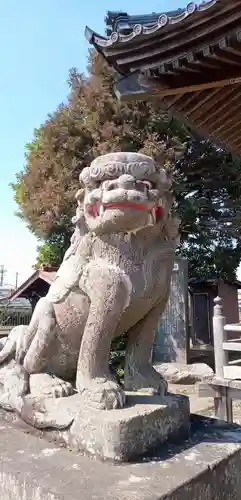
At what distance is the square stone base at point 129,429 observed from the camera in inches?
54.4

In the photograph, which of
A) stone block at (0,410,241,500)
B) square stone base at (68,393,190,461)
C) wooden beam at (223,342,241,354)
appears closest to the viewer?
stone block at (0,410,241,500)

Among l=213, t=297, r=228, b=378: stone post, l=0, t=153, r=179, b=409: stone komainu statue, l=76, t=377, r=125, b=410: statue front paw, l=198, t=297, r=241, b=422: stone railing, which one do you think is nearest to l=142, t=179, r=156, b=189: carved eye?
l=0, t=153, r=179, b=409: stone komainu statue

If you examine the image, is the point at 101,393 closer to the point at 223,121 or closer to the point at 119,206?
the point at 119,206

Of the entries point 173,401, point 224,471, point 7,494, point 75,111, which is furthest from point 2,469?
point 75,111

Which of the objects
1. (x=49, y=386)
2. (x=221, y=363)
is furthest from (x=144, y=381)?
(x=221, y=363)

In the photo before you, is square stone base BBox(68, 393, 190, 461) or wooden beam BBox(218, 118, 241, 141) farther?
wooden beam BBox(218, 118, 241, 141)

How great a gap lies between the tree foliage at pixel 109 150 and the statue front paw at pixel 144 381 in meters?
6.58

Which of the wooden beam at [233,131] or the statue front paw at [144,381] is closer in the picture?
the statue front paw at [144,381]

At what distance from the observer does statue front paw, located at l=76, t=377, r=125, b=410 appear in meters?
1.51

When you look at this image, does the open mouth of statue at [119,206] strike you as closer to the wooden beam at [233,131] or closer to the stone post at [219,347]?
the wooden beam at [233,131]

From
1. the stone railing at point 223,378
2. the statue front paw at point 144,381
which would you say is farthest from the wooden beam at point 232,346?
the statue front paw at point 144,381

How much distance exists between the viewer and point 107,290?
1.59m

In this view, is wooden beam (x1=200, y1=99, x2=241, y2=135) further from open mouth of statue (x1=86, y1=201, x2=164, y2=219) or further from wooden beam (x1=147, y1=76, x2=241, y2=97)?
open mouth of statue (x1=86, y1=201, x2=164, y2=219)

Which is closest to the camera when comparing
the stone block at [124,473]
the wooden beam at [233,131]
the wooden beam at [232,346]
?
the stone block at [124,473]
